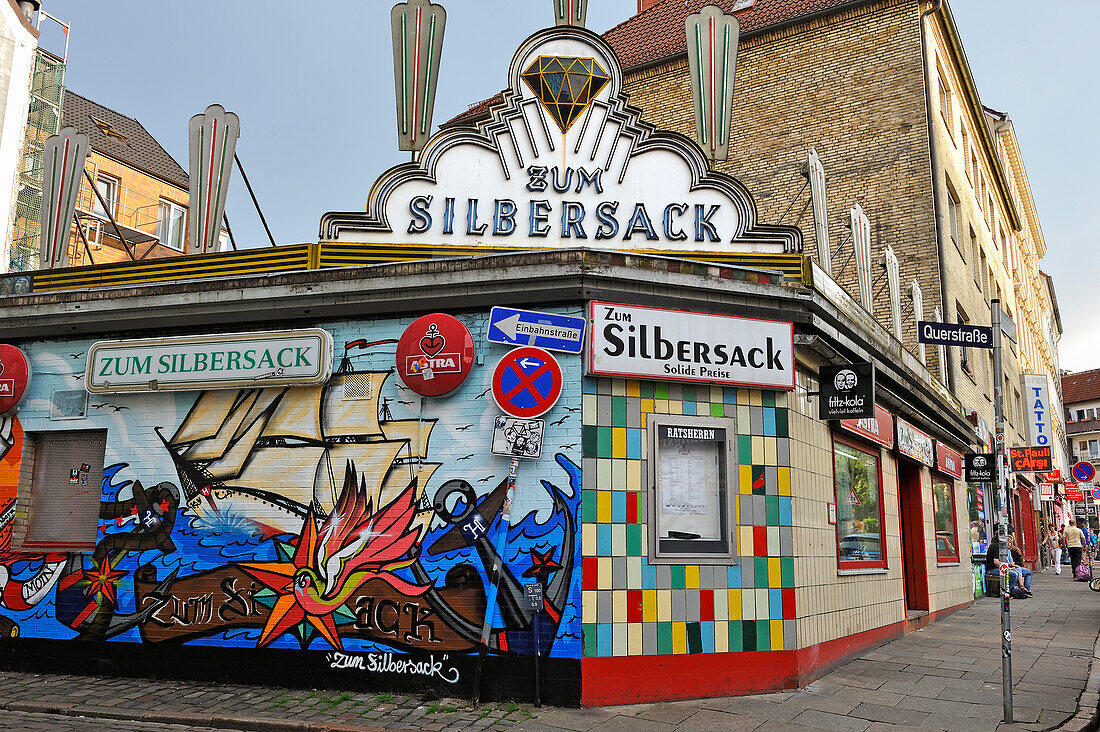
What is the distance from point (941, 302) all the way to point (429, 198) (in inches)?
497

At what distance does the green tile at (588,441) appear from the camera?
8289mm

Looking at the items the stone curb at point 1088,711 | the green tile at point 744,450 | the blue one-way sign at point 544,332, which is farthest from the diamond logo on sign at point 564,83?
the stone curb at point 1088,711

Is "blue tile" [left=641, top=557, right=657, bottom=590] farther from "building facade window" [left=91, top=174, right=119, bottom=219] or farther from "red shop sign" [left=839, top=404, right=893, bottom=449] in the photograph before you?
"building facade window" [left=91, top=174, right=119, bottom=219]

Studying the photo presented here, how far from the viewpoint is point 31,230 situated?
2564 cm

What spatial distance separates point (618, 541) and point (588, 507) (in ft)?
1.50

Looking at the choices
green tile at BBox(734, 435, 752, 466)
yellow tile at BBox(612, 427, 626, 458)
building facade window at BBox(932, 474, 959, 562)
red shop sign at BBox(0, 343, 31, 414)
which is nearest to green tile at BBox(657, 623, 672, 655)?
yellow tile at BBox(612, 427, 626, 458)

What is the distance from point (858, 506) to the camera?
464 inches

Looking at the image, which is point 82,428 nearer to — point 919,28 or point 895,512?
point 895,512

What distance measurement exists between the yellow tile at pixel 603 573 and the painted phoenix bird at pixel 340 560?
5.85 ft

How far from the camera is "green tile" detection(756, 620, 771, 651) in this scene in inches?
336

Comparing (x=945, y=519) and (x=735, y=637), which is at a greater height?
(x=945, y=519)

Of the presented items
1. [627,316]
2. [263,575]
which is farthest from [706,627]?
[263,575]

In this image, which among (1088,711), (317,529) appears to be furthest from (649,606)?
(1088,711)

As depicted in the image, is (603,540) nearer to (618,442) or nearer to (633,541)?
(633,541)
